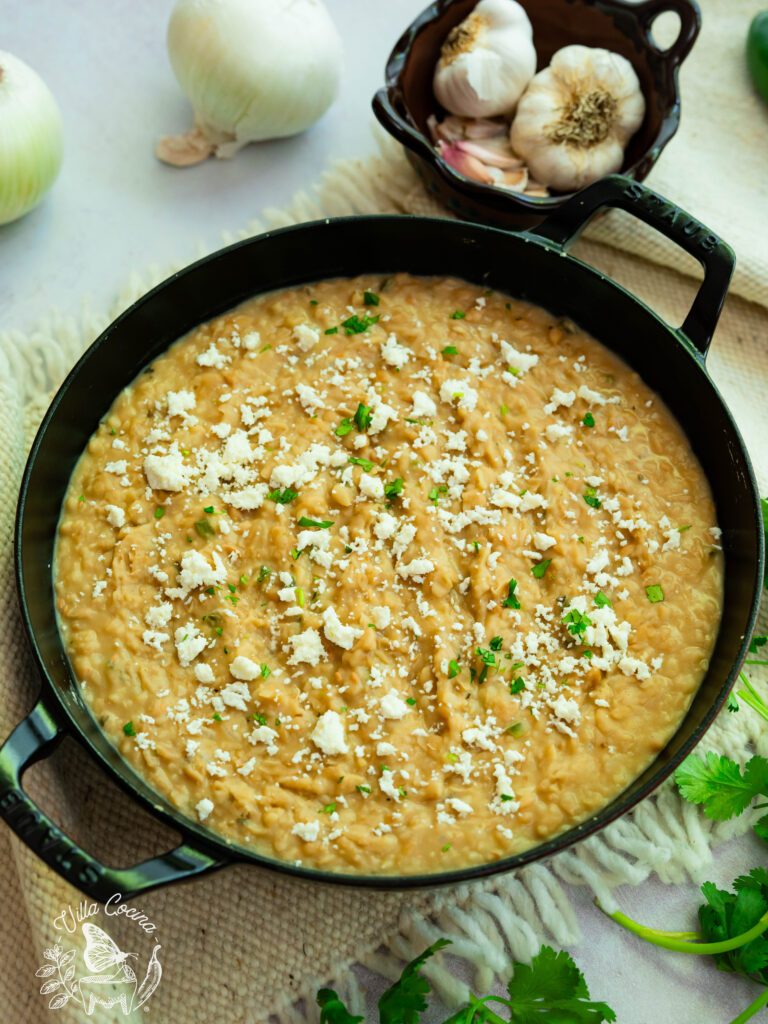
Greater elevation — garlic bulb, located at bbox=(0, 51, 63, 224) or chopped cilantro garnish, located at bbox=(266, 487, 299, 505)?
garlic bulb, located at bbox=(0, 51, 63, 224)

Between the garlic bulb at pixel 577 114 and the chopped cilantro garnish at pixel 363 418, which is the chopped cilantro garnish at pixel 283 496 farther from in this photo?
the garlic bulb at pixel 577 114

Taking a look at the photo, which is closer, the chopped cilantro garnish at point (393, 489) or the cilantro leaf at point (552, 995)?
the cilantro leaf at point (552, 995)

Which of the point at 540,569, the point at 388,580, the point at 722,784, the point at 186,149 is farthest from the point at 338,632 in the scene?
the point at 186,149

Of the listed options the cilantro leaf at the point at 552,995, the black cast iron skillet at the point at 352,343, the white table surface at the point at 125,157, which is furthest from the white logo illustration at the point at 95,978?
the white table surface at the point at 125,157

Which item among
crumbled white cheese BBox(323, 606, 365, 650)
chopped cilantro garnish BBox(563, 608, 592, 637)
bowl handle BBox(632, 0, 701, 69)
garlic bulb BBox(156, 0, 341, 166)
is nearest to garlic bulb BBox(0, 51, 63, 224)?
garlic bulb BBox(156, 0, 341, 166)

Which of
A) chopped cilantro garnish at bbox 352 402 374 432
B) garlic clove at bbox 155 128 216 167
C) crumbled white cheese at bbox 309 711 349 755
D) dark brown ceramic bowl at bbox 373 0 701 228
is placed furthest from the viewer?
garlic clove at bbox 155 128 216 167

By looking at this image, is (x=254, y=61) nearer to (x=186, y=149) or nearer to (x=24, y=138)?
(x=186, y=149)

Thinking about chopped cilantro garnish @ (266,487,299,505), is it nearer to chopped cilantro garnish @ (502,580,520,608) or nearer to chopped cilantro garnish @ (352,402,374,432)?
chopped cilantro garnish @ (352,402,374,432)
